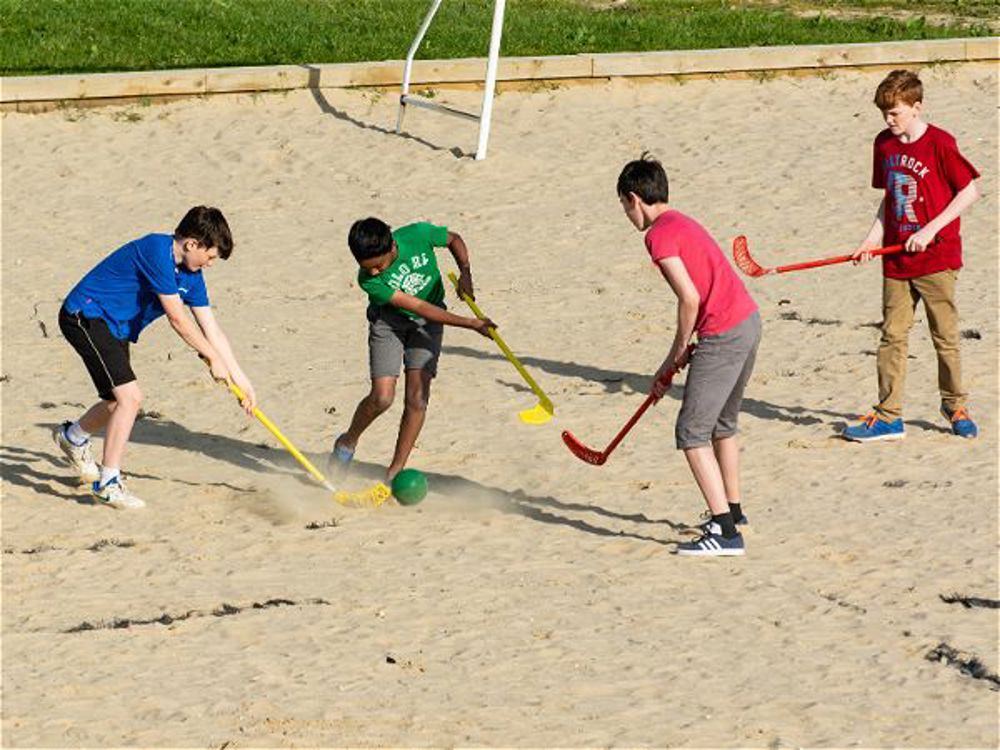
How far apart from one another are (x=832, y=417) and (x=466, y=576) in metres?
2.82

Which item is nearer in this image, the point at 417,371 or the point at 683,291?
the point at 683,291

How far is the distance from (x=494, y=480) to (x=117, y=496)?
1.75 metres

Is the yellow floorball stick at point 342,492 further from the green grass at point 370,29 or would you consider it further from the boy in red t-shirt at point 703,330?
the green grass at point 370,29

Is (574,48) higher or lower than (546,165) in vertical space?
higher

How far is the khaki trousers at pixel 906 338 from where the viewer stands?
9.48 metres

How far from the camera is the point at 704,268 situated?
776cm

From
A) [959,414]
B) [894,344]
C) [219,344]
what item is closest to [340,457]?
[219,344]

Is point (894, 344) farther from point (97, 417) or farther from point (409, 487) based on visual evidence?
point (97, 417)

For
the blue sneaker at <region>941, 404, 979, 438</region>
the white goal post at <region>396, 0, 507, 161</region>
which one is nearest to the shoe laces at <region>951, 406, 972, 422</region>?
the blue sneaker at <region>941, 404, 979, 438</region>

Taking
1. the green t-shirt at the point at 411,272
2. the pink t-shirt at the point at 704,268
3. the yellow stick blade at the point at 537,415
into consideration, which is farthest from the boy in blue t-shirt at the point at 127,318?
the pink t-shirt at the point at 704,268

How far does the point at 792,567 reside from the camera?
313 inches

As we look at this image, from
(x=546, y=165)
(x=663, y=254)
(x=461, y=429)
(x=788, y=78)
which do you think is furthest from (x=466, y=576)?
(x=788, y=78)

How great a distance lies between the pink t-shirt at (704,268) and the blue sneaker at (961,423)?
2054mm

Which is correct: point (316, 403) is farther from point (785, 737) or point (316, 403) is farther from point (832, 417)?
point (785, 737)
